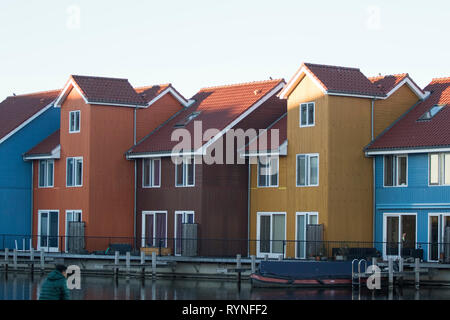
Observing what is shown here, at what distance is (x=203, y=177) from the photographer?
5647cm

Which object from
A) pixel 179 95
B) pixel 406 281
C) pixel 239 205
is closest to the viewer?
pixel 406 281

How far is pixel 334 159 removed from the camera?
173 feet

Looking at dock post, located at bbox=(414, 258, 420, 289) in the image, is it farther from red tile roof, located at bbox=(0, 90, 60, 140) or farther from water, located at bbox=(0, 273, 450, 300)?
red tile roof, located at bbox=(0, 90, 60, 140)

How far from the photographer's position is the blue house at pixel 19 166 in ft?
209

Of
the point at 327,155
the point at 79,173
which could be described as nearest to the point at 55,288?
the point at 327,155

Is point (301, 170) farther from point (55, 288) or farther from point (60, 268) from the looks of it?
point (55, 288)

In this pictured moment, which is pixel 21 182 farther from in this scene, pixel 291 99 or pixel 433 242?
pixel 433 242

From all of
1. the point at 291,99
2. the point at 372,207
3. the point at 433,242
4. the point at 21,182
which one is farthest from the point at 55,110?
the point at 433,242

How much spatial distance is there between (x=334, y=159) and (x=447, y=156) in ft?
18.0

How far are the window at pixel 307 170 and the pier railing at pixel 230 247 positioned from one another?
2.99 metres

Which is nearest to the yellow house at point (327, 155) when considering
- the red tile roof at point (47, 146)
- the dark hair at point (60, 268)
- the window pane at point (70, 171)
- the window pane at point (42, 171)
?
A: the window pane at point (70, 171)

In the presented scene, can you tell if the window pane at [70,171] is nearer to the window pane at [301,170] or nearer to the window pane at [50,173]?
the window pane at [50,173]
